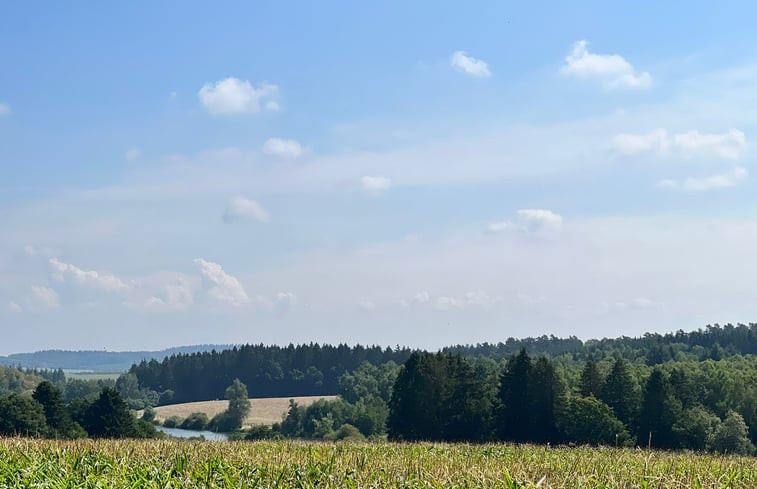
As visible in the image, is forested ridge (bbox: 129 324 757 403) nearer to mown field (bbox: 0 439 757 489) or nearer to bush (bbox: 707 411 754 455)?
bush (bbox: 707 411 754 455)

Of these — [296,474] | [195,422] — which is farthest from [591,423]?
[195,422]

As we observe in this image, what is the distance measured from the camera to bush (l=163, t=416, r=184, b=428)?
141 meters

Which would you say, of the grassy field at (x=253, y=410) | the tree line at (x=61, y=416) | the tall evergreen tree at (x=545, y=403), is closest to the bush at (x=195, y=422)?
the grassy field at (x=253, y=410)

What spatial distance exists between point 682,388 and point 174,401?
150m

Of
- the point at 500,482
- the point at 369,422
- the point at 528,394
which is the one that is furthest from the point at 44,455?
the point at 369,422

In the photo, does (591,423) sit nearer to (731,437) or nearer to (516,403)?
(516,403)

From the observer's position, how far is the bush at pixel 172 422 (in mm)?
140925

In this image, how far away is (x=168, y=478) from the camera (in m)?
11.0

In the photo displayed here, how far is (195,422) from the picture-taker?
139m

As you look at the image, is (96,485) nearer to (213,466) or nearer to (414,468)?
(213,466)

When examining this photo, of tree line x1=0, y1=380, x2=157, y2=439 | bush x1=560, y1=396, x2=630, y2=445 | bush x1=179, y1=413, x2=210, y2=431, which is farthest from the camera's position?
bush x1=179, y1=413, x2=210, y2=431

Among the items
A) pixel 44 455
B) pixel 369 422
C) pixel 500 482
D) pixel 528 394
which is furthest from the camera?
pixel 369 422

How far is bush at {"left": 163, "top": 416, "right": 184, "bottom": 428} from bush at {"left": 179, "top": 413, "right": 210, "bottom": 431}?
4.09 feet

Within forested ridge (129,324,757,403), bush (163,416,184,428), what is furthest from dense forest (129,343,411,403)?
bush (163,416,184,428)
